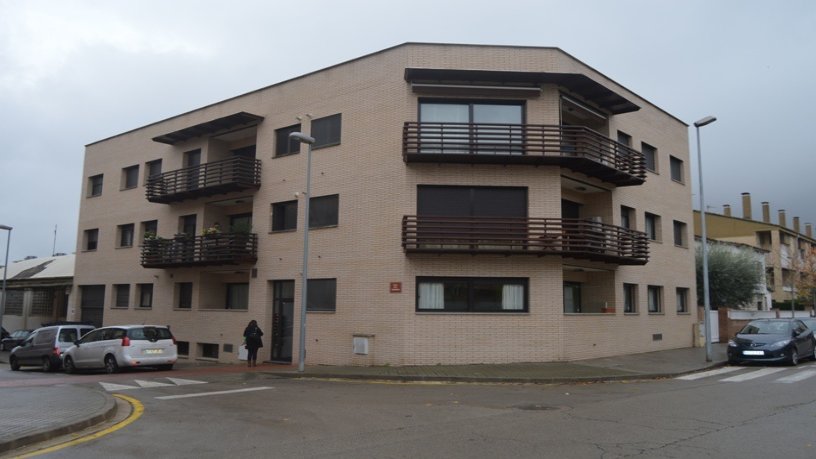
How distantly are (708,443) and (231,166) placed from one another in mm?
19448

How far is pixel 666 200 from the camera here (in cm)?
2514

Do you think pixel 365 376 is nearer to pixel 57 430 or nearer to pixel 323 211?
pixel 323 211

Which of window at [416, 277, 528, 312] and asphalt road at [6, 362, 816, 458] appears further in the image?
window at [416, 277, 528, 312]

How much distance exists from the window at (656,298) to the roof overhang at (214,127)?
1685 centimetres

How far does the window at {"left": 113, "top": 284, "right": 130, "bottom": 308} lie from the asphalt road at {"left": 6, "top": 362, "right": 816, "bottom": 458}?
610 inches

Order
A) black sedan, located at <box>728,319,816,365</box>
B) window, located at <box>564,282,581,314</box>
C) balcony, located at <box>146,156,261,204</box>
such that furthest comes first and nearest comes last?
balcony, located at <box>146,156,261,204</box> < window, located at <box>564,282,581,314</box> < black sedan, located at <box>728,319,816,365</box>

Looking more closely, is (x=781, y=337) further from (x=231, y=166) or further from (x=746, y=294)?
(x=231, y=166)

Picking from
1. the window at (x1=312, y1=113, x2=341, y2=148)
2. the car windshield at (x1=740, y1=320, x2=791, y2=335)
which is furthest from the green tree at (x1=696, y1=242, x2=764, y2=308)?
the window at (x1=312, y1=113, x2=341, y2=148)

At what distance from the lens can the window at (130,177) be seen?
2941cm

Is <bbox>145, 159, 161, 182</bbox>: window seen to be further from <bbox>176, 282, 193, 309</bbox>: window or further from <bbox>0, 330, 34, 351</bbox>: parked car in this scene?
<bbox>0, 330, 34, 351</bbox>: parked car

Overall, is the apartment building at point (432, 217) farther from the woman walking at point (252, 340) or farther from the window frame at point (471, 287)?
the woman walking at point (252, 340)

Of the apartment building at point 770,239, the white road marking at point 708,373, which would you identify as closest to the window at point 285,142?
the white road marking at point 708,373

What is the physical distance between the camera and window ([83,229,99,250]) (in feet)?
101

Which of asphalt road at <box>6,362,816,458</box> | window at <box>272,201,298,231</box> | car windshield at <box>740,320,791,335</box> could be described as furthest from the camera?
window at <box>272,201,298,231</box>
